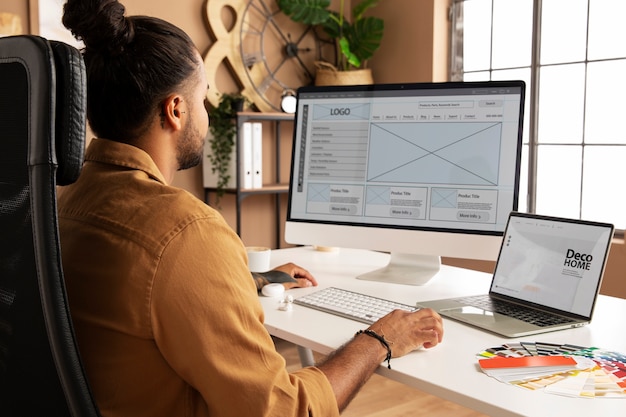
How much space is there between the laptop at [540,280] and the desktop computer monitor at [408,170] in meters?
0.16

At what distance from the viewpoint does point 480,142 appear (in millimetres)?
1747

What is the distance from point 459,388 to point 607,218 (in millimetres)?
2652

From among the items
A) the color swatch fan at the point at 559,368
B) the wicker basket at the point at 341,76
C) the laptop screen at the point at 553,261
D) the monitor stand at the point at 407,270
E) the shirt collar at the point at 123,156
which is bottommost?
the color swatch fan at the point at 559,368

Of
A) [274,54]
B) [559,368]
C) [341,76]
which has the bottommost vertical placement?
[559,368]

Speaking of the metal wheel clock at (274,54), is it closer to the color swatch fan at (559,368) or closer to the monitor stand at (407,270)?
the monitor stand at (407,270)

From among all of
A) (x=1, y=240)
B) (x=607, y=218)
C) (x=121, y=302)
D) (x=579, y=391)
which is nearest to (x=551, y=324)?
(x=579, y=391)

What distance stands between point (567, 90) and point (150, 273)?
3.14 metres

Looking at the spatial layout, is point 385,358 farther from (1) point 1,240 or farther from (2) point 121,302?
(1) point 1,240

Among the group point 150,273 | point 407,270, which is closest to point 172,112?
point 150,273

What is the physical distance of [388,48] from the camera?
4277 mm

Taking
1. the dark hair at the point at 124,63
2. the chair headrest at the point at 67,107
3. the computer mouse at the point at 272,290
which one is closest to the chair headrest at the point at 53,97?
the chair headrest at the point at 67,107

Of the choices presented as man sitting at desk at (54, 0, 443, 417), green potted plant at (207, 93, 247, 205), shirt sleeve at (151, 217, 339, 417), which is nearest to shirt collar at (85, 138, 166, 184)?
man sitting at desk at (54, 0, 443, 417)

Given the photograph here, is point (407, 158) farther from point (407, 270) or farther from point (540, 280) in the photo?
point (540, 280)

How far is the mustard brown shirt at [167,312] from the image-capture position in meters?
0.90
